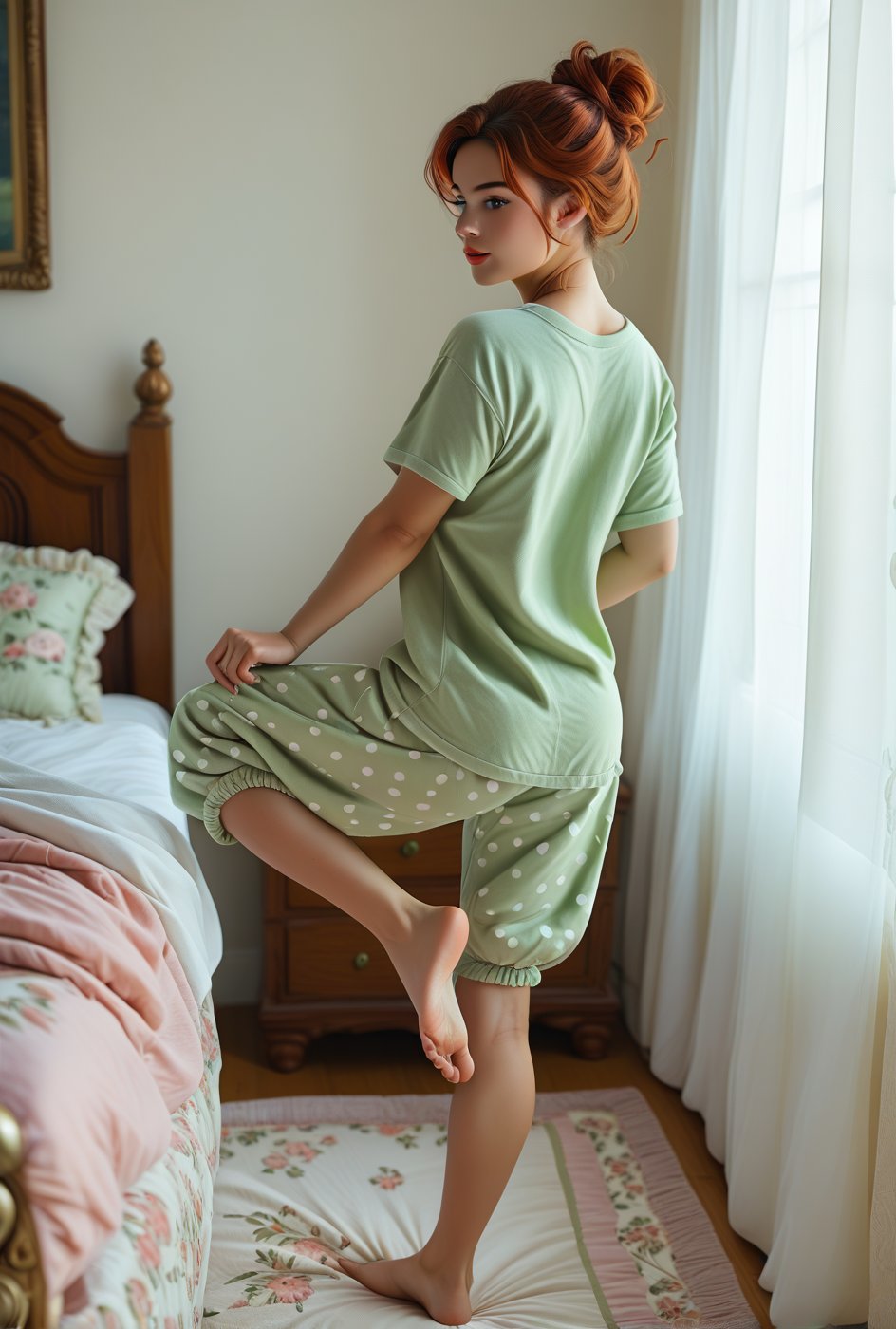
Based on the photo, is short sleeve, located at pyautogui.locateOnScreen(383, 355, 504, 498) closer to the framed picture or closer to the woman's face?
the woman's face

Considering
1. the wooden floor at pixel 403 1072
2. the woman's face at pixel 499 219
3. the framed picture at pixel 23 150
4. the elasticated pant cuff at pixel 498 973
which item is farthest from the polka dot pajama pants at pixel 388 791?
the framed picture at pixel 23 150

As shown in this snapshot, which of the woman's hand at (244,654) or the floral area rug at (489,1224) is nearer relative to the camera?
the woman's hand at (244,654)

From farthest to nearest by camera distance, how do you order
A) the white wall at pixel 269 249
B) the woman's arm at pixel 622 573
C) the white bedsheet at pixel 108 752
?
the white wall at pixel 269 249 < the white bedsheet at pixel 108 752 < the woman's arm at pixel 622 573

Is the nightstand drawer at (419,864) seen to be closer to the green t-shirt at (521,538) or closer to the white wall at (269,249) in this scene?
the white wall at (269,249)

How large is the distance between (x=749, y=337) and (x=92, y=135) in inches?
58.1

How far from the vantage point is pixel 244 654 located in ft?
5.03

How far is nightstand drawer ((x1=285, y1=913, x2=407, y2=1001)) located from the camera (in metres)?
2.60

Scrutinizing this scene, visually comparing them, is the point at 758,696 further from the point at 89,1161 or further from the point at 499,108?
the point at 89,1161

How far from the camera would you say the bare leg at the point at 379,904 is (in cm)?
145

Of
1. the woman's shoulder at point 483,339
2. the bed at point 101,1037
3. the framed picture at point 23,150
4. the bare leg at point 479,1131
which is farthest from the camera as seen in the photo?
the framed picture at point 23,150

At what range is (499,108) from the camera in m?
1.46

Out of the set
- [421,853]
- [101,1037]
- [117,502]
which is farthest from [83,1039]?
[117,502]

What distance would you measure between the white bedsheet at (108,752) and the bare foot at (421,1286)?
0.71 m

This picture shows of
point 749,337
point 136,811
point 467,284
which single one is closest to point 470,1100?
point 136,811
